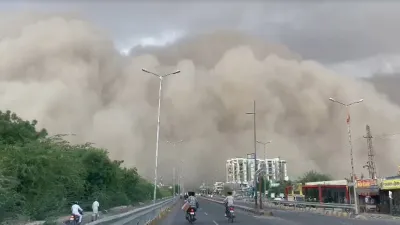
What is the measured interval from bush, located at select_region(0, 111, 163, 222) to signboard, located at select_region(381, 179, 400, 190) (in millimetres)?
33803

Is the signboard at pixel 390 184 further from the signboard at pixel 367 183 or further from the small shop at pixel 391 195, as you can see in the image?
the signboard at pixel 367 183

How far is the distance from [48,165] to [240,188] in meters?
A: 142

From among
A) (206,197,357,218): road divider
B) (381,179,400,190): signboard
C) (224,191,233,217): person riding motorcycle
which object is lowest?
(206,197,357,218): road divider

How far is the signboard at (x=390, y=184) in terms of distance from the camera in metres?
55.0

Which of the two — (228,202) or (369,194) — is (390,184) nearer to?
(369,194)

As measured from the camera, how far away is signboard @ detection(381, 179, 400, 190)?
2167 inches

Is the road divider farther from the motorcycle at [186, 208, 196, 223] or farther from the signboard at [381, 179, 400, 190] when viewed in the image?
the motorcycle at [186, 208, 196, 223]

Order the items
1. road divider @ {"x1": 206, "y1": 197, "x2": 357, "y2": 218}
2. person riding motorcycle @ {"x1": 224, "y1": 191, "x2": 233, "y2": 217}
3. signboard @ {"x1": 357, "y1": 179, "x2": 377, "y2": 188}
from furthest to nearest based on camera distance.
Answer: signboard @ {"x1": 357, "y1": 179, "x2": 377, "y2": 188}
road divider @ {"x1": 206, "y1": 197, "x2": 357, "y2": 218}
person riding motorcycle @ {"x1": 224, "y1": 191, "x2": 233, "y2": 217}

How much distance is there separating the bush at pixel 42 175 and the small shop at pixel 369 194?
33.0m

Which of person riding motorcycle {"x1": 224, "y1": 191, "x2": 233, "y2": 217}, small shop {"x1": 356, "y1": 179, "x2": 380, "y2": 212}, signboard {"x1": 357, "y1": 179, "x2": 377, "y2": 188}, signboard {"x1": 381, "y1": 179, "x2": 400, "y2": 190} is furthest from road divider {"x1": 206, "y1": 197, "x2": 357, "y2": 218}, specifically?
person riding motorcycle {"x1": 224, "y1": 191, "x2": 233, "y2": 217}

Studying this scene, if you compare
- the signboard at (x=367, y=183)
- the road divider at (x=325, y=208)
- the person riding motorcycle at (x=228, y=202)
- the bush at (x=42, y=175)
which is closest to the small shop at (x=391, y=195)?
the signboard at (x=367, y=183)

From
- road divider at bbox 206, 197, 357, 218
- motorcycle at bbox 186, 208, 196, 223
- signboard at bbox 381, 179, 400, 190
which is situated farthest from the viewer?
road divider at bbox 206, 197, 357, 218

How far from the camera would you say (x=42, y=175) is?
115 ft

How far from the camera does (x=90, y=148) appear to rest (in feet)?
212
